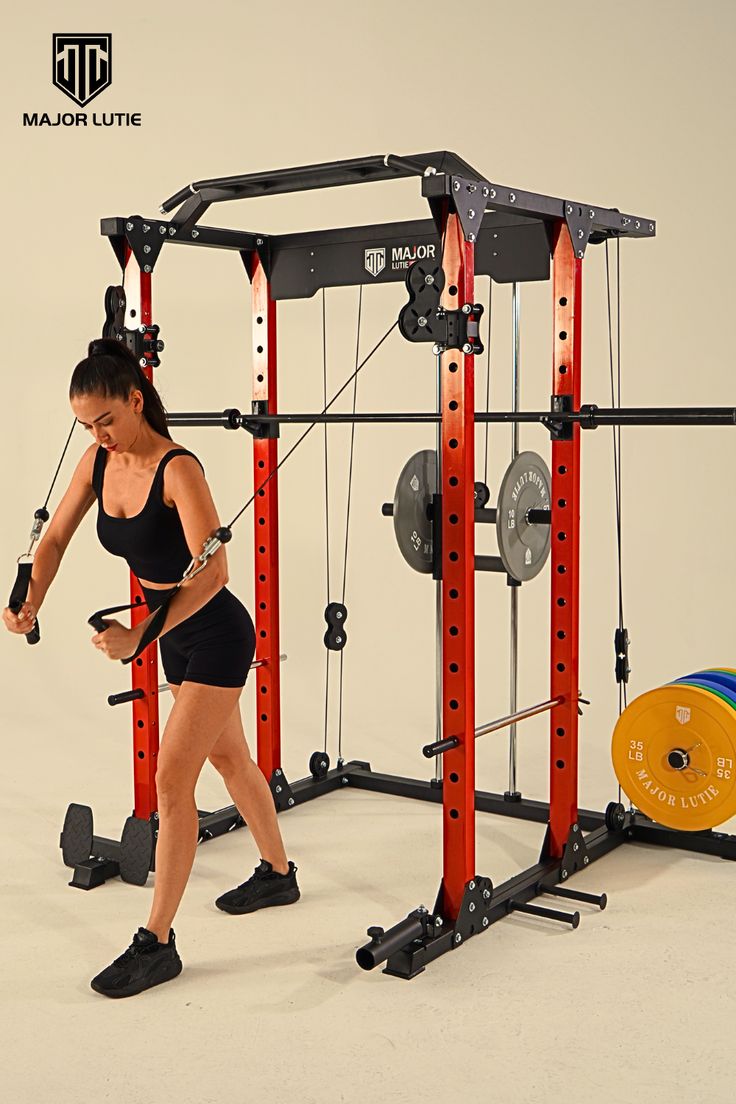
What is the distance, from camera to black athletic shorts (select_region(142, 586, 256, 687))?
10.8ft

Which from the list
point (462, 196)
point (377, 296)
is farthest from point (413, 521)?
point (377, 296)

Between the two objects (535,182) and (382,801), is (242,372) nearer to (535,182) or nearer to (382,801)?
(535,182)

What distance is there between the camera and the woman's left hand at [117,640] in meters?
2.92

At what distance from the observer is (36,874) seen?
406 centimetres

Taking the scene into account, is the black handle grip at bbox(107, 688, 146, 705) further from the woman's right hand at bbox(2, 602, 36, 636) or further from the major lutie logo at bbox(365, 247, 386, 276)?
the major lutie logo at bbox(365, 247, 386, 276)

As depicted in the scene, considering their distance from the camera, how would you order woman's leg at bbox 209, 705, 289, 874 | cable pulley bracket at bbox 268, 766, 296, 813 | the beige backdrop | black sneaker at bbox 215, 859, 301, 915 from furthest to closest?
the beige backdrop
cable pulley bracket at bbox 268, 766, 296, 813
black sneaker at bbox 215, 859, 301, 915
woman's leg at bbox 209, 705, 289, 874

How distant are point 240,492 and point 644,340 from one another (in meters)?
2.09

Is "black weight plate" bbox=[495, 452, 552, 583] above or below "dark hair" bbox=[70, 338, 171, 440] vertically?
below

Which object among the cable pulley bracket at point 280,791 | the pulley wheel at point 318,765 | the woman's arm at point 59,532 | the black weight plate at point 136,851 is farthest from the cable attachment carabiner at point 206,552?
the pulley wheel at point 318,765

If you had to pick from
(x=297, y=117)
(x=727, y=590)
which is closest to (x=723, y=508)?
(x=727, y=590)

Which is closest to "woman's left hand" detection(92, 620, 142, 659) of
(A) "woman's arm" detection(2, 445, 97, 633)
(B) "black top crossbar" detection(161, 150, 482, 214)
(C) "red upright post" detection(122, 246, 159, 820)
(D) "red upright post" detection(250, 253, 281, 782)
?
(A) "woman's arm" detection(2, 445, 97, 633)

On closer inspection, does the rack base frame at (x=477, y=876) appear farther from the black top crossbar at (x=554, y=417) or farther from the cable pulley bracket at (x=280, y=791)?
the black top crossbar at (x=554, y=417)

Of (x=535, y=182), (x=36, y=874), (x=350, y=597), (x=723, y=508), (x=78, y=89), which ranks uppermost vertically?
(x=78, y=89)

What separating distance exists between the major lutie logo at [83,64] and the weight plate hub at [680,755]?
4.40 metres
